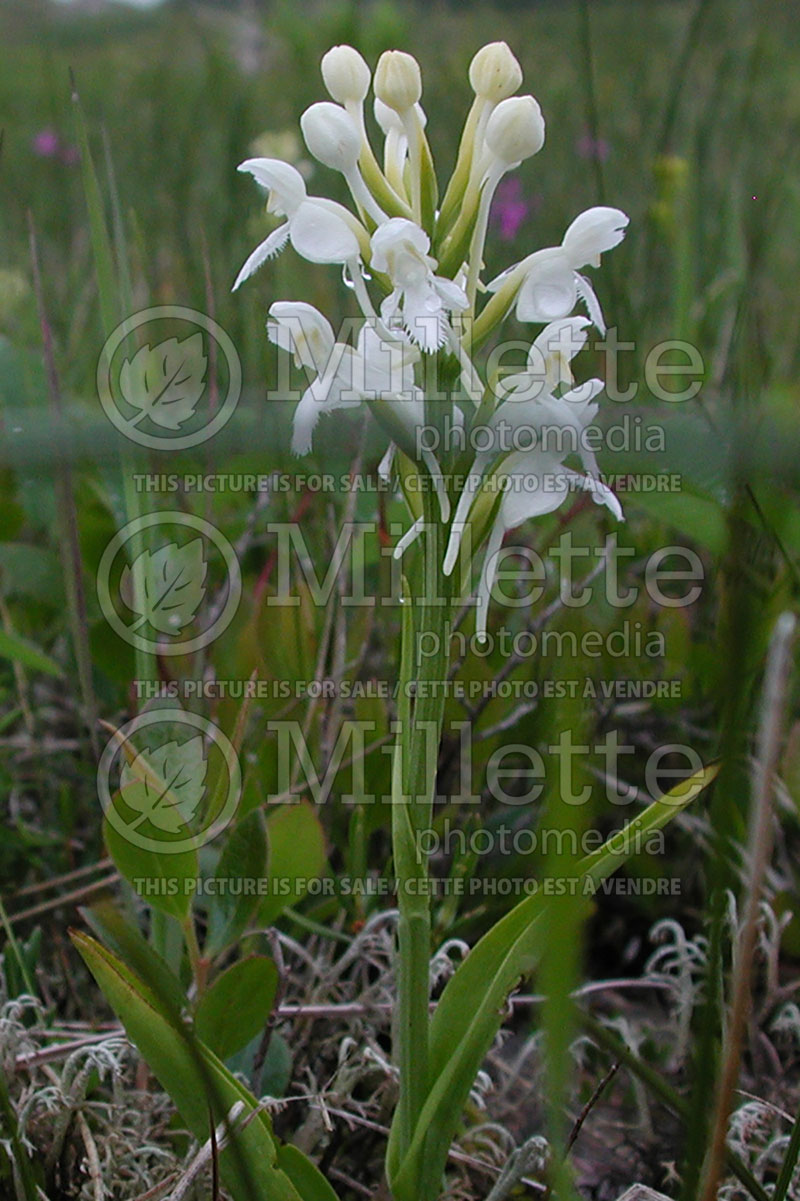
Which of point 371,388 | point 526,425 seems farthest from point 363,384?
point 526,425

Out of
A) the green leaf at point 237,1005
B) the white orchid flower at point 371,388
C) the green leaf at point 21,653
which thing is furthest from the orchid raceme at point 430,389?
the green leaf at point 21,653

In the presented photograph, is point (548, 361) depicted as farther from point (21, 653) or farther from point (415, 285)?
point (21, 653)

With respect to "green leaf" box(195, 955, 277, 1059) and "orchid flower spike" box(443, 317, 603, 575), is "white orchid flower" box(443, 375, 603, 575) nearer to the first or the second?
"orchid flower spike" box(443, 317, 603, 575)

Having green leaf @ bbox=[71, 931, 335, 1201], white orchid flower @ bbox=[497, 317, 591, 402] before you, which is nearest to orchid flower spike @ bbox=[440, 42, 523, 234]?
white orchid flower @ bbox=[497, 317, 591, 402]

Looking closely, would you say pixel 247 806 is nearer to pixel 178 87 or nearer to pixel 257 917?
pixel 257 917

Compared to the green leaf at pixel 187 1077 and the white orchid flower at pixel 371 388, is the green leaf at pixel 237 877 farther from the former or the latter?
the white orchid flower at pixel 371 388
